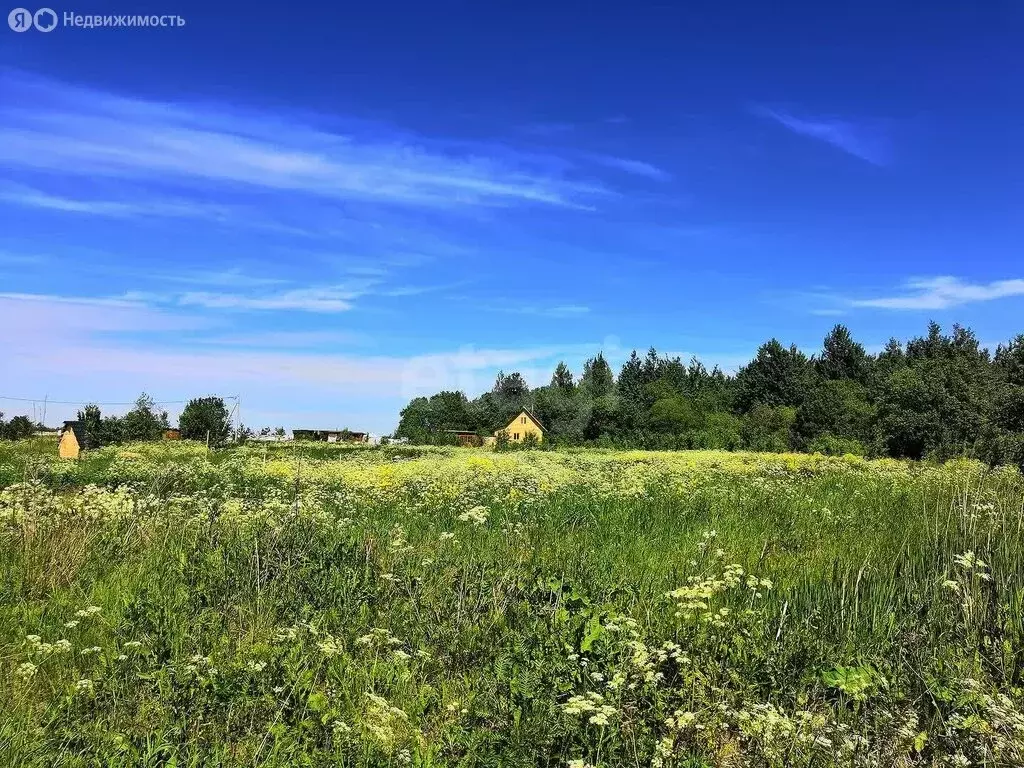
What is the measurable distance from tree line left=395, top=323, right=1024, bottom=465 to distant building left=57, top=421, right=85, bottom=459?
62.5 feet

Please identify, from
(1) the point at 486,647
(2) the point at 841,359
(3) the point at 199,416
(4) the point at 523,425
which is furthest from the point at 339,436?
(2) the point at 841,359

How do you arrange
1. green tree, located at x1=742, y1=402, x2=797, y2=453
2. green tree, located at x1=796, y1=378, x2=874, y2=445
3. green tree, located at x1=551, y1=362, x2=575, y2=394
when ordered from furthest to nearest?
green tree, located at x1=551, y1=362, x2=575, y2=394
green tree, located at x1=796, y1=378, x2=874, y2=445
green tree, located at x1=742, y1=402, x2=797, y2=453

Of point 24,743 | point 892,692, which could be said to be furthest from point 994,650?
point 24,743

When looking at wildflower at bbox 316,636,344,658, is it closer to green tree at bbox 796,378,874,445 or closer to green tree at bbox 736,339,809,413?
green tree at bbox 796,378,874,445

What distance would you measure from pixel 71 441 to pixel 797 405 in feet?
231

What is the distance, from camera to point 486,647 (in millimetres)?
3822

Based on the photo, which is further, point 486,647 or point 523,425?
point 523,425

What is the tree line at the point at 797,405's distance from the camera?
34.8 m

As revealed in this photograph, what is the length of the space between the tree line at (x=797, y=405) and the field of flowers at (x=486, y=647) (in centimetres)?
241

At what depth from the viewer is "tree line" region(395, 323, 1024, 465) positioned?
34.8m

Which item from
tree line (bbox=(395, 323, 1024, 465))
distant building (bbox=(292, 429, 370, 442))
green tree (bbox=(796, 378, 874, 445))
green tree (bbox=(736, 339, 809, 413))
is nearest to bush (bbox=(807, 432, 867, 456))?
tree line (bbox=(395, 323, 1024, 465))

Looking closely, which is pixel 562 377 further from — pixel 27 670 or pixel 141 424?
pixel 27 670

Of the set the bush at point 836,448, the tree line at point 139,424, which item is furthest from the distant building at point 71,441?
the bush at point 836,448

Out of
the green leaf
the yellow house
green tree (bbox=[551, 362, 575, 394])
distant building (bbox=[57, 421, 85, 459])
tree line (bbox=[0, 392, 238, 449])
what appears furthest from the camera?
green tree (bbox=[551, 362, 575, 394])
